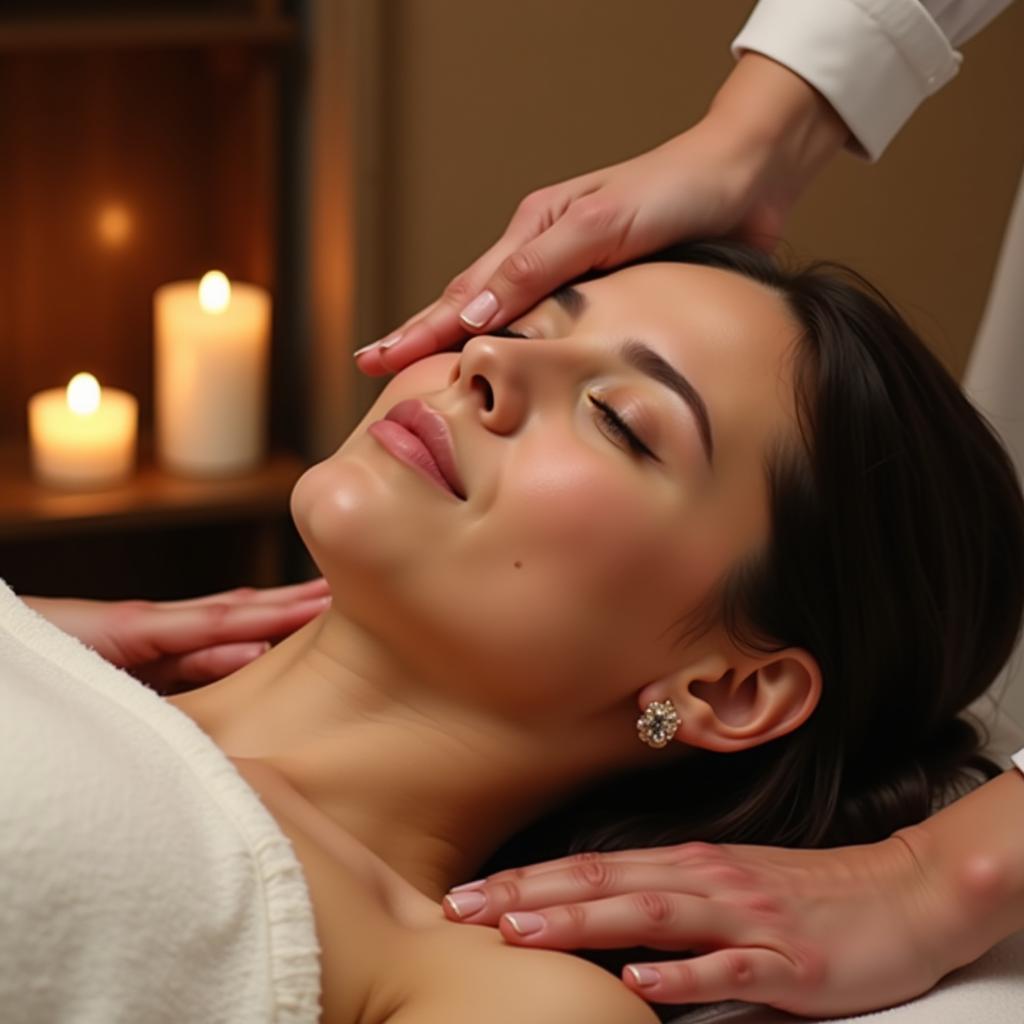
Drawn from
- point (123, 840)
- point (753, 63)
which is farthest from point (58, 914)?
point (753, 63)

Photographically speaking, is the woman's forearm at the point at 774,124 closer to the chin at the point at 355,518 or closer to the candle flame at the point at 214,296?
the chin at the point at 355,518

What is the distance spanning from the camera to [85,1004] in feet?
3.51

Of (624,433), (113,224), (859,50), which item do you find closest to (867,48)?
(859,50)

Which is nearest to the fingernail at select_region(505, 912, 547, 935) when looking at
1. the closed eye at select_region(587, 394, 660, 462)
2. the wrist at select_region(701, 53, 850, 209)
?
the closed eye at select_region(587, 394, 660, 462)

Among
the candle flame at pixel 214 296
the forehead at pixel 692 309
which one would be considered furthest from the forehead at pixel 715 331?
the candle flame at pixel 214 296

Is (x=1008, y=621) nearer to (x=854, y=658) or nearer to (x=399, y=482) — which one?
(x=854, y=658)

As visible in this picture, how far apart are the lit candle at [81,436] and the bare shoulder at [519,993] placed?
1475 millimetres

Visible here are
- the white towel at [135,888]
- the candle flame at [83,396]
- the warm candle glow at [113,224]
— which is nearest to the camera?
the white towel at [135,888]

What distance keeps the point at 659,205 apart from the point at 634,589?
39 centimetres

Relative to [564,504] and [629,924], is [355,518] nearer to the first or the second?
[564,504]

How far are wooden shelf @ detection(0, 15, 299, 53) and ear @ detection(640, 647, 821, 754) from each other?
144 cm

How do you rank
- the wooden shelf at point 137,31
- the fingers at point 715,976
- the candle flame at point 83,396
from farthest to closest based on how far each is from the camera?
the candle flame at point 83,396 → the wooden shelf at point 137,31 → the fingers at point 715,976

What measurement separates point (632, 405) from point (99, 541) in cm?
169

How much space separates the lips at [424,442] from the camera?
129 centimetres
